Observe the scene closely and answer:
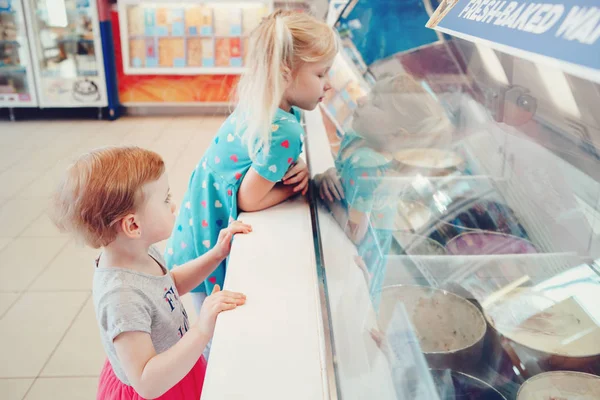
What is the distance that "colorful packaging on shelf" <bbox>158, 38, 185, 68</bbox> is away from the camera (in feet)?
21.2

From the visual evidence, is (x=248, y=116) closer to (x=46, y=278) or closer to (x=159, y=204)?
(x=159, y=204)

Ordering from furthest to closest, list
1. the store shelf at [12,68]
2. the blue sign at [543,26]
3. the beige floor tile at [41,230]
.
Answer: the store shelf at [12,68] → the beige floor tile at [41,230] → the blue sign at [543,26]

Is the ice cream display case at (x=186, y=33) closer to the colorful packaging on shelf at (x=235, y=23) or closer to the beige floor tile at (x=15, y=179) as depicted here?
the colorful packaging on shelf at (x=235, y=23)

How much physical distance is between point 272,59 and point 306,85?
0.42ft

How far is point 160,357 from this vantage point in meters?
1.03

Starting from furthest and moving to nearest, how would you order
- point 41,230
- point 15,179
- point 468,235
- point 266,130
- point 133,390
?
point 15,179 → point 41,230 → point 266,130 → point 133,390 → point 468,235

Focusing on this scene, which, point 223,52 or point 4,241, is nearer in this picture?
point 4,241

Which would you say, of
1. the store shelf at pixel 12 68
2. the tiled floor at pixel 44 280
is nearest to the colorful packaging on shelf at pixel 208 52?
the tiled floor at pixel 44 280

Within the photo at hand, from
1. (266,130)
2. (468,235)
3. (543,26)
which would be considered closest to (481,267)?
(468,235)

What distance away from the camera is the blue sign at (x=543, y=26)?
1.70 feet

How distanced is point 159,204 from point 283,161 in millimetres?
368

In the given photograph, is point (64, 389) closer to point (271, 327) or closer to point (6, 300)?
point (6, 300)

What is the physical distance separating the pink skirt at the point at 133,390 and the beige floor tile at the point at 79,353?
3.24ft

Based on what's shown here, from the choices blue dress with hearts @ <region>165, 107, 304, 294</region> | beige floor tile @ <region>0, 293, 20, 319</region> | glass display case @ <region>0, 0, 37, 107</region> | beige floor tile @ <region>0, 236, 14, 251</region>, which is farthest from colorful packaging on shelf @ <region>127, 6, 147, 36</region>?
blue dress with hearts @ <region>165, 107, 304, 294</region>
